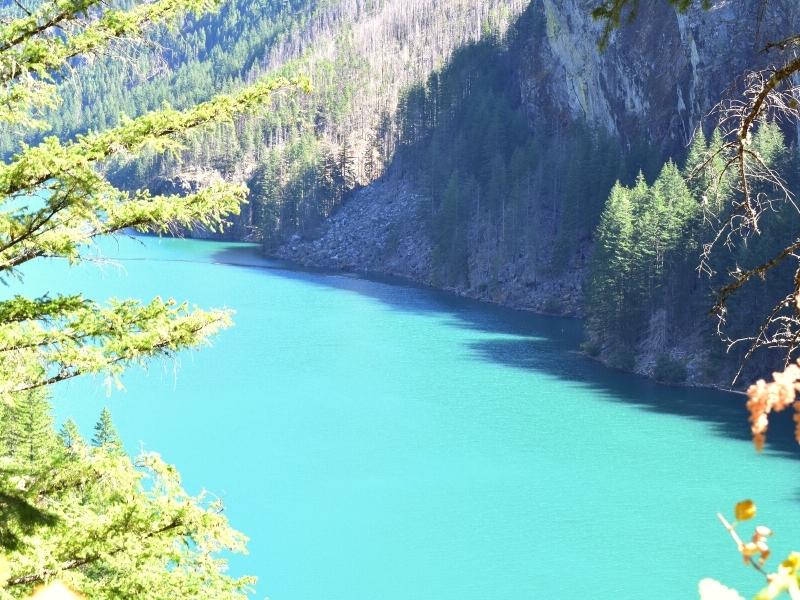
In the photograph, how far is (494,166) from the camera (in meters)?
88.9

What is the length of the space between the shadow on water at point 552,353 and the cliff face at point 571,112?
280 cm

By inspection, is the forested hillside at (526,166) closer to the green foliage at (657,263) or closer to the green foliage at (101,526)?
the green foliage at (657,263)

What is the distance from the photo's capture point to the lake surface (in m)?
27.4

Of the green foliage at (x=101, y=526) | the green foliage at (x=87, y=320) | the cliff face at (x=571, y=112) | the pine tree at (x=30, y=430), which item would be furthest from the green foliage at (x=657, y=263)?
the green foliage at (x=101, y=526)

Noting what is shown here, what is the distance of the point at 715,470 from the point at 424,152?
77203 mm

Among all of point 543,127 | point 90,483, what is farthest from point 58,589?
point 543,127

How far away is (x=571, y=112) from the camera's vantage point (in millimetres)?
91500

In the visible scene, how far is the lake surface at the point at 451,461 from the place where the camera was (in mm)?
27438

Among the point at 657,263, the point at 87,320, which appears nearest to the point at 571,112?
the point at 657,263

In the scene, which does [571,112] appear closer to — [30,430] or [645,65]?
[645,65]

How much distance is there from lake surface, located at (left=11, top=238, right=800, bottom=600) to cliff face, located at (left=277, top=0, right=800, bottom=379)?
1109cm

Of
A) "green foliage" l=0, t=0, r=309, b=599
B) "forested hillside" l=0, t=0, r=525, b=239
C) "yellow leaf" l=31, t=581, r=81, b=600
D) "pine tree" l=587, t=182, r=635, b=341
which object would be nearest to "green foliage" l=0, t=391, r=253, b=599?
"green foliage" l=0, t=0, r=309, b=599

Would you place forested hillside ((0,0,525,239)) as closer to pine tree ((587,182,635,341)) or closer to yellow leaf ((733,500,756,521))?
pine tree ((587,182,635,341))

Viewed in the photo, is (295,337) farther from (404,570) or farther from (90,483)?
(90,483)
